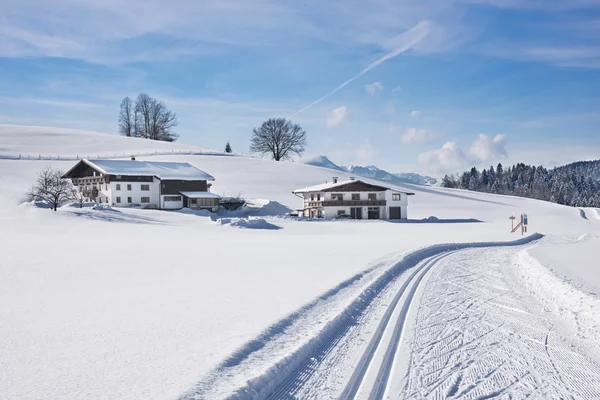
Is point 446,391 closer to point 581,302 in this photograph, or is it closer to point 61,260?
point 581,302

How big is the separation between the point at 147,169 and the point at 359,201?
28.5 m

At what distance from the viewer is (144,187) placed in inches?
2518

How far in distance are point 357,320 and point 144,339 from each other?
4256 mm

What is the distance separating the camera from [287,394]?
6.36m

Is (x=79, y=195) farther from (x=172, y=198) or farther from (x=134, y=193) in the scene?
(x=172, y=198)

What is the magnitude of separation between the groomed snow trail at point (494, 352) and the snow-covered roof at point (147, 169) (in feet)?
182

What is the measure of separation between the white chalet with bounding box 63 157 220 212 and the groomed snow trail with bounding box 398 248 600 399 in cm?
5382

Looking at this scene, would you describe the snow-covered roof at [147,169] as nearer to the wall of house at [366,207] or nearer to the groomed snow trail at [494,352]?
the wall of house at [366,207]

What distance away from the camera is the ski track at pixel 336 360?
6.36 meters

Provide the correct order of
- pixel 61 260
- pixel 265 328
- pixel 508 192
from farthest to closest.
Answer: pixel 508 192 < pixel 61 260 < pixel 265 328

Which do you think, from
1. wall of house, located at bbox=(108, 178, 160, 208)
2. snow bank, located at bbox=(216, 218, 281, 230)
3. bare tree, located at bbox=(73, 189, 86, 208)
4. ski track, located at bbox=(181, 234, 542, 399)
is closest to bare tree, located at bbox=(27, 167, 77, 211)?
bare tree, located at bbox=(73, 189, 86, 208)

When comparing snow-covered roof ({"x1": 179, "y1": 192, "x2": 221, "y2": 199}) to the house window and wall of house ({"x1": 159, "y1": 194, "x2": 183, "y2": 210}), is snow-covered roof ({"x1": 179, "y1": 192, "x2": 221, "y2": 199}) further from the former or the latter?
wall of house ({"x1": 159, "y1": 194, "x2": 183, "y2": 210})

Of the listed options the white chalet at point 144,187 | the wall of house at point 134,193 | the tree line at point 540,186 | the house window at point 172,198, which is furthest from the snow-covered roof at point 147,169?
the tree line at point 540,186

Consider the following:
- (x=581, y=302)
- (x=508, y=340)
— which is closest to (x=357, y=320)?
(x=508, y=340)
